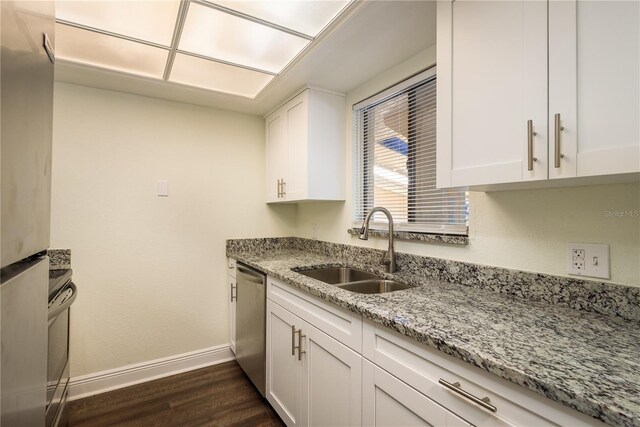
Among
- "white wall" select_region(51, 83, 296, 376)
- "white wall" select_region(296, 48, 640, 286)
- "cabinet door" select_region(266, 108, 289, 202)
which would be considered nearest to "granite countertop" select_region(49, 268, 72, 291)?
"white wall" select_region(51, 83, 296, 376)

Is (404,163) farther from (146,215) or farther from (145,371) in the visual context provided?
(145,371)

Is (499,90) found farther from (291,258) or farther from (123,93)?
(123,93)

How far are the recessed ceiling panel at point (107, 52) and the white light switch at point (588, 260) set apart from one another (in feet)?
7.26

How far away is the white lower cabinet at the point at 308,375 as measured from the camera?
1186 millimetres

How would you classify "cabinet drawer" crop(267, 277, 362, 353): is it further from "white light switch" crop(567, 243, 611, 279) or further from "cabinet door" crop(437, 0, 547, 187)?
"white light switch" crop(567, 243, 611, 279)

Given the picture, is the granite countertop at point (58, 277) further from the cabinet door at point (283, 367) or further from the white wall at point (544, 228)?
the white wall at point (544, 228)

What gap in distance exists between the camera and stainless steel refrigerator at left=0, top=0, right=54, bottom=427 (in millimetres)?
475

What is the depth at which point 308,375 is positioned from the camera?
1.45m

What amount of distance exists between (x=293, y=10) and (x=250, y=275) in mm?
1575

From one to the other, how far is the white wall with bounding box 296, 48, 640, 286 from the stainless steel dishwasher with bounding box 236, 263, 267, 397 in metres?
0.98

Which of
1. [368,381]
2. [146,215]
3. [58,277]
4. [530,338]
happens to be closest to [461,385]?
[530,338]

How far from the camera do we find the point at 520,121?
947 millimetres

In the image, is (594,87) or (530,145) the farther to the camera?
(530,145)

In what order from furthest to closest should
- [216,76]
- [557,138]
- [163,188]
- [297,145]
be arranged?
1. [163,188]
2. [297,145]
3. [216,76]
4. [557,138]
